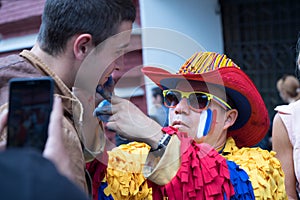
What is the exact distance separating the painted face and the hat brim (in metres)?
0.04

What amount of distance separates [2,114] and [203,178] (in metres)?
0.84

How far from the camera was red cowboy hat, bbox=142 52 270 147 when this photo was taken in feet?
6.93

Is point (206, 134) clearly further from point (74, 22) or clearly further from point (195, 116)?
point (74, 22)

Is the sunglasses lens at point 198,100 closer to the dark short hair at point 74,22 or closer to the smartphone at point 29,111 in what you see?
the dark short hair at point 74,22

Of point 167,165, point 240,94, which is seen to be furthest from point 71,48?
point 240,94

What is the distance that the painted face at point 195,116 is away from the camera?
6.84 feet

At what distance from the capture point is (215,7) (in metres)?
5.77

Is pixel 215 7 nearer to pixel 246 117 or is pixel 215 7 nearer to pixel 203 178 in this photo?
pixel 246 117

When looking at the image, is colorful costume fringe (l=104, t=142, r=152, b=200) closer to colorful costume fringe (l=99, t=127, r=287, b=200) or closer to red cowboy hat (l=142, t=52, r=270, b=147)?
colorful costume fringe (l=99, t=127, r=287, b=200)

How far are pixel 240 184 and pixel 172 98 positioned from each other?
0.50 meters

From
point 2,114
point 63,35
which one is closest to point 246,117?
point 63,35

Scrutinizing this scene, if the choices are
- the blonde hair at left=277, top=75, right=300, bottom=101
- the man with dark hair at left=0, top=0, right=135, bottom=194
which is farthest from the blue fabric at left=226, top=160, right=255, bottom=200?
the blonde hair at left=277, top=75, right=300, bottom=101

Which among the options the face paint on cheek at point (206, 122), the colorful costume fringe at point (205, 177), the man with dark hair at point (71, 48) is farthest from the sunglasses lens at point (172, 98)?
the man with dark hair at point (71, 48)

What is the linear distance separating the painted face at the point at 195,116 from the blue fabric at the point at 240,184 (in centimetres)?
20
